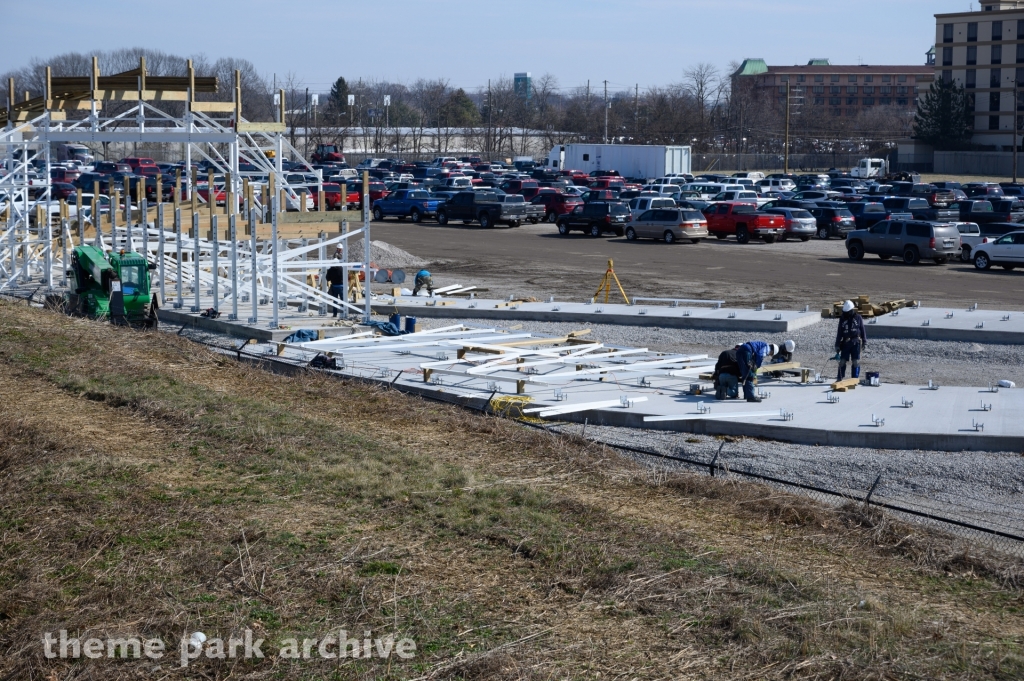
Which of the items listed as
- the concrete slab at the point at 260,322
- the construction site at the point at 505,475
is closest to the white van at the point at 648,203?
the construction site at the point at 505,475

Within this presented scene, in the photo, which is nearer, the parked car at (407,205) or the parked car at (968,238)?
the parked car at (968,238)

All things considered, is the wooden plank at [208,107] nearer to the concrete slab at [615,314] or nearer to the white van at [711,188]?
the concrete slab at [615,314]

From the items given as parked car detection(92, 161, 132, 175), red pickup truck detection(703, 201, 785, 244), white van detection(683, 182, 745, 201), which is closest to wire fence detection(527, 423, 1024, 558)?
red pickup truck detection(703, 201, 785, 244)

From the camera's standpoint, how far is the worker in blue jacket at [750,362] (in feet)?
50.6

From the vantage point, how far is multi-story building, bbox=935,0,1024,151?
325ft

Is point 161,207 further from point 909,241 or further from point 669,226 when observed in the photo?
point 669,226

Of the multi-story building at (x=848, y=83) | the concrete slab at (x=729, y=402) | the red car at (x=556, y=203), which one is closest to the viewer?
the concrete slab at (x=729, y=402)

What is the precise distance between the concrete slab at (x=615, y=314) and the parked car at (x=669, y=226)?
18.9 m

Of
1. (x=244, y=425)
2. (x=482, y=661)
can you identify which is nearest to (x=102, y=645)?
(x=482, y=661)

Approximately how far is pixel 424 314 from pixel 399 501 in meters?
15.7

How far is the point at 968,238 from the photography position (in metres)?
37.6

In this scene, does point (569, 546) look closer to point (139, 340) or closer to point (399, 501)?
point (399, 501)

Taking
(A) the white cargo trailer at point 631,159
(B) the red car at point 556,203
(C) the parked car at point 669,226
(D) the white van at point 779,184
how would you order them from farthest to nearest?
(A) the white cargo trailer at point 631,159 < (D) the white van at point 779,184 < (B) the red car at point 556,203 < (C) the parked car at point 669,226

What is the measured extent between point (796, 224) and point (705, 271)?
39.2 feet
